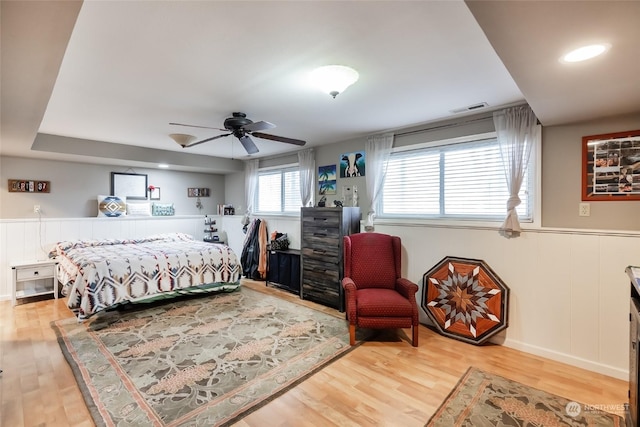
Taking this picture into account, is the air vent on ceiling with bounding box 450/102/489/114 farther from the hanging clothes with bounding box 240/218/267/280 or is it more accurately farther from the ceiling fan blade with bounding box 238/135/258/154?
the hanging clothes with bounding box 240/218/267/280

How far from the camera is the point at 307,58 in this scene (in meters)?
2.06

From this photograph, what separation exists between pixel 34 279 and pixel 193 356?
3.48m

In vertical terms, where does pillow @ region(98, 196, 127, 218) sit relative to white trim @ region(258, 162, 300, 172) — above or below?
below

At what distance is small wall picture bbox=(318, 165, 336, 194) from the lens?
4676 mm

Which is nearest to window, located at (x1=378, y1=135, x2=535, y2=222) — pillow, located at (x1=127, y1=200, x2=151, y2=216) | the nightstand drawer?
pillow, located at (x1=127, y1=200, x2=151, y2=216)

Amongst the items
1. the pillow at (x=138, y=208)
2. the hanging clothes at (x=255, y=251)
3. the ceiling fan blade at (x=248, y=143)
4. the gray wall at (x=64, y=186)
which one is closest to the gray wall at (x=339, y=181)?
the gray wall at (x=64, y=186)

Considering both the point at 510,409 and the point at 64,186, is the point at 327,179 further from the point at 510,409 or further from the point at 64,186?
the point at 64,186

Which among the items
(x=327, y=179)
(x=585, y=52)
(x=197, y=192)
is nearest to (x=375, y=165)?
(x=327, y=179)

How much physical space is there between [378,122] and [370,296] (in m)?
2.10

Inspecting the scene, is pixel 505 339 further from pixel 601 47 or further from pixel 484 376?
pixel 601 47

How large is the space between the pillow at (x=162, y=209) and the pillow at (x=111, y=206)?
0.53 m

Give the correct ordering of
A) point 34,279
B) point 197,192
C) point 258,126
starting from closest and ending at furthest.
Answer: point 258,126 < point 34,279 < point 197,192

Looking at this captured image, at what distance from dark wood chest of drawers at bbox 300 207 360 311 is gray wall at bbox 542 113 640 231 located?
218 cm

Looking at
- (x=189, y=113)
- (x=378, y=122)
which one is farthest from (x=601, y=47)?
(x=189, y=113)
